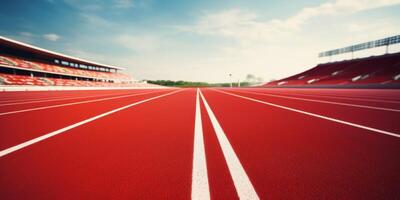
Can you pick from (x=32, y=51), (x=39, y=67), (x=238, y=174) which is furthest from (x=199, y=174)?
(x=32, y=51)

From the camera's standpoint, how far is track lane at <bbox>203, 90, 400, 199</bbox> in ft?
5.04

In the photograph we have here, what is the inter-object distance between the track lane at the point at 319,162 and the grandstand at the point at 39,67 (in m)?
Answer: 36.1

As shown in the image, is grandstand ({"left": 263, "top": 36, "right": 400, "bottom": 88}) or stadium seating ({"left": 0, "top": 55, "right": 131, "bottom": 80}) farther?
grandstand ({"left": 263, "top": 36, "right": 400, "bottom": 88})

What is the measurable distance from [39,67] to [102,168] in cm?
4862

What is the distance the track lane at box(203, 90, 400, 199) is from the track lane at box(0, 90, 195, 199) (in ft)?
2.71

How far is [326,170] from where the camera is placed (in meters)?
1.87

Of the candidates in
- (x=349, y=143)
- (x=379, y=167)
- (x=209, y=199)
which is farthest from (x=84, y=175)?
(x=349, y=143)

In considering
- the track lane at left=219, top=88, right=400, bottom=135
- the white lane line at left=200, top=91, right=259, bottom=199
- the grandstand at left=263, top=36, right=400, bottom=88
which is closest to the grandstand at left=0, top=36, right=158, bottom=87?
the white lane line at left=200, top=91, right=259, bottom=199

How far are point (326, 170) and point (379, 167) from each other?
62 cm

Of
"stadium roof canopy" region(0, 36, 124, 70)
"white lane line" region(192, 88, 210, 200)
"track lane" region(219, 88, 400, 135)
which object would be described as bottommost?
"white lane line" region(192, 88, 210, 200)

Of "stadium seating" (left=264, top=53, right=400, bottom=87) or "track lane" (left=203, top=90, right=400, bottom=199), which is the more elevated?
"stadium seating" (left=264, top=53, right=400, bottom=87)

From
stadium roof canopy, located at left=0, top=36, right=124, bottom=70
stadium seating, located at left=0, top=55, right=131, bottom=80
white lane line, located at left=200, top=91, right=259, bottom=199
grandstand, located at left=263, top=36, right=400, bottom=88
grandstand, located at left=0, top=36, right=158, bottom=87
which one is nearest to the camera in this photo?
white lane line, located at left=200, top=91, right=259, bottom=199

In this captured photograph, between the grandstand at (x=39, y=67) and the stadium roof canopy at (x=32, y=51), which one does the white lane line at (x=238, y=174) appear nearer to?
the grandstand at (x=39, y=67)

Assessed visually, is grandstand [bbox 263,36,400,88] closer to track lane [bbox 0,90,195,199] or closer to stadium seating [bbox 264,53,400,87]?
stadium seating [bbox 264,53,400,87]
